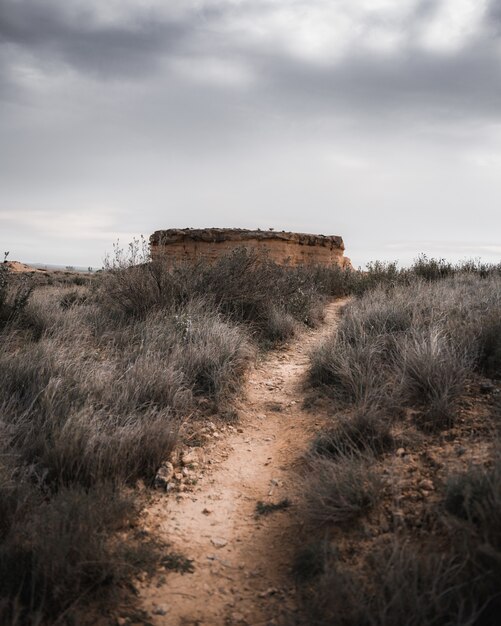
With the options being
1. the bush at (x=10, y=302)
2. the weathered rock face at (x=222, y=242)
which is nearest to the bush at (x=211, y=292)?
the bush at (x=10, y=302)

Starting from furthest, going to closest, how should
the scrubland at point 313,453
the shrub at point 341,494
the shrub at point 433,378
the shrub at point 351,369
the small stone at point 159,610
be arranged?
the shrub at point 351,369 < the shrub at point 433,378 < the shrub at point 341,494 < the small stone at point 159,610 < the scrubland at point 313,453

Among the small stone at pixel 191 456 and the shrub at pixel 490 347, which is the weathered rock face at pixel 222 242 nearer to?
the shrub at pixel 490 347

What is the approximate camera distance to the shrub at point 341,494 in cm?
260

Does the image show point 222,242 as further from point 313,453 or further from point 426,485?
point 426,485

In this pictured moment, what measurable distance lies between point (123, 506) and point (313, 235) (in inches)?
580

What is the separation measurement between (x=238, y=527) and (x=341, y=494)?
77 cm

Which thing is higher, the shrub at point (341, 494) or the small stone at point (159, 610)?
the shrub at point (341, 494)

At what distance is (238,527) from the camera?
291cm

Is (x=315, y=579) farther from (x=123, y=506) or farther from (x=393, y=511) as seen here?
(x=123, y=506)

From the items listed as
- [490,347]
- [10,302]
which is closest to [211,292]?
[10,302]

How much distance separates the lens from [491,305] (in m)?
6.14

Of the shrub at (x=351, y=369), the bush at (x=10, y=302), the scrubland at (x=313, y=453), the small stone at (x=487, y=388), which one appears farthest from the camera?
the bush at (x=10, y=302)

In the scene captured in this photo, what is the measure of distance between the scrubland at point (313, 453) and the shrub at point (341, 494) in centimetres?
1

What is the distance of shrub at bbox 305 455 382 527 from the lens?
102 inches
